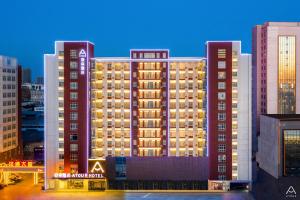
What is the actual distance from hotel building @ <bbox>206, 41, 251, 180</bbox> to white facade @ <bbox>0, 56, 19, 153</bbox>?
32770 millimetres

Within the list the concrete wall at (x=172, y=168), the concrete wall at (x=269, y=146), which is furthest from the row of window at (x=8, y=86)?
the concrete wall at (x=269, y=146)

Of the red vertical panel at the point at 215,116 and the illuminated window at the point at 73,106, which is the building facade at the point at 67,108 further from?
the red vertical panel at the point at 215,116

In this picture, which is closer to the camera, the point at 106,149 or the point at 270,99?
the point at 106,149

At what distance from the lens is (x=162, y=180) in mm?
70625

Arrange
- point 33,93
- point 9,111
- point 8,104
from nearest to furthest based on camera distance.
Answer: point 8,104, point 9,111, point 33,93

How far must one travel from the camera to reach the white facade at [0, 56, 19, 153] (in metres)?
84.8

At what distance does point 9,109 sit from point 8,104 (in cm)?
97

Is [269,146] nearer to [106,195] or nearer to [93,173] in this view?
[106,195]

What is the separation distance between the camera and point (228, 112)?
7100cm

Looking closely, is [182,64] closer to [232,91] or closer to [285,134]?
[232,91]

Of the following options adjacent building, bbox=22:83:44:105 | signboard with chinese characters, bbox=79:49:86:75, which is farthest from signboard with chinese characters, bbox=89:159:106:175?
adjacent building, bbox=22:83:44:105

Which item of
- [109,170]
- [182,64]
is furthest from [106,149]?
[182,64]

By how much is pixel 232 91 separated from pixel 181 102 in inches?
269

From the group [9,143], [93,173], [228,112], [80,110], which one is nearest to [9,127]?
[9,143]
